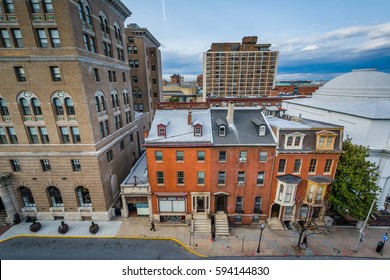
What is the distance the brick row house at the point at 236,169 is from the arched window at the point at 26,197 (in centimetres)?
1809

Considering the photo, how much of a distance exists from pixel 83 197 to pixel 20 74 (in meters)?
17.5

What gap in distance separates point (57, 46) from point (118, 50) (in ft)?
39.3

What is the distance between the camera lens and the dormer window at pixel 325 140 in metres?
22.2

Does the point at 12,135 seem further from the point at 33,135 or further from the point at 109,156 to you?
the point at 109,156

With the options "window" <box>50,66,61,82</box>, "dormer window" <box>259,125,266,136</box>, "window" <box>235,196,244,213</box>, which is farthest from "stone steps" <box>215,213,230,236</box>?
"window" <box>50,66,61,82</box>

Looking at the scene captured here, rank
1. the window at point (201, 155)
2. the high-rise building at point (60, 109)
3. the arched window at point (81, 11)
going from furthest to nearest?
the window at point (201, 155) < the arched window at point (81, 11) < the high-rise building at point (60, 109)

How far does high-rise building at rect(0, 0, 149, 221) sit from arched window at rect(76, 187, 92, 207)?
126 mm

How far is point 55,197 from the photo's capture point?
1030 inches

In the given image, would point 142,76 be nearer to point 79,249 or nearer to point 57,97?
point 57,97

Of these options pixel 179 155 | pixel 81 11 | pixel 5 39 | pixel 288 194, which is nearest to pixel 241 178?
pixel 288 194

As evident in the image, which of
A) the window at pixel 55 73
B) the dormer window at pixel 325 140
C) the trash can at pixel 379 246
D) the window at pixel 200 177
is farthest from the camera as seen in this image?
the window at pixel 200 177

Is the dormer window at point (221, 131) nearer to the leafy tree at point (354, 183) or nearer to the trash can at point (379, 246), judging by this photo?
the leafy tree at point (354, 183)

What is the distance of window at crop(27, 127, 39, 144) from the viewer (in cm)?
2283

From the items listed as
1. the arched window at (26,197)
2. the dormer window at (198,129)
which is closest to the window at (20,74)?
the arched window at (26,197)
